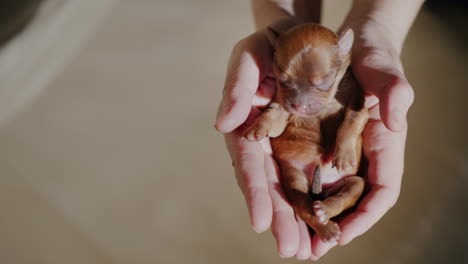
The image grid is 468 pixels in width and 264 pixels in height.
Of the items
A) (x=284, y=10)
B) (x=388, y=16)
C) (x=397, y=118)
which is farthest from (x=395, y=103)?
(x=284, y=10)

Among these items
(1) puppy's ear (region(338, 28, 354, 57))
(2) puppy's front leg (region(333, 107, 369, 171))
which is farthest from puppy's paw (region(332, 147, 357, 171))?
(1) puppy's ear (region(338, 28, 354, 57))

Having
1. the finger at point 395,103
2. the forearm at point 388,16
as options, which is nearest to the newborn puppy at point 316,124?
the finger at point 395,103

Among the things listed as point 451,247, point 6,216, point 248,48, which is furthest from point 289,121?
point 6,216

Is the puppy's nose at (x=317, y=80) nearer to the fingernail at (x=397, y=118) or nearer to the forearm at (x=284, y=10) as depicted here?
the fingernail at (x=397, y=118)

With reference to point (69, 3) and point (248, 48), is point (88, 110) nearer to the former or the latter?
point (69, 3)

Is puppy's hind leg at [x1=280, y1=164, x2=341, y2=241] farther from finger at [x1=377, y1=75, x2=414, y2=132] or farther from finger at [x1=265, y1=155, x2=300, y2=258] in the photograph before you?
finger at [x1=377, y1=75, x2=414, y2=132]

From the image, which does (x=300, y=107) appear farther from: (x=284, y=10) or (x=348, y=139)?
(x=284, y=10)

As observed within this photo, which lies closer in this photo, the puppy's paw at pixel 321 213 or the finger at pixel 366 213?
the puppy's paw at pixel 321 213
